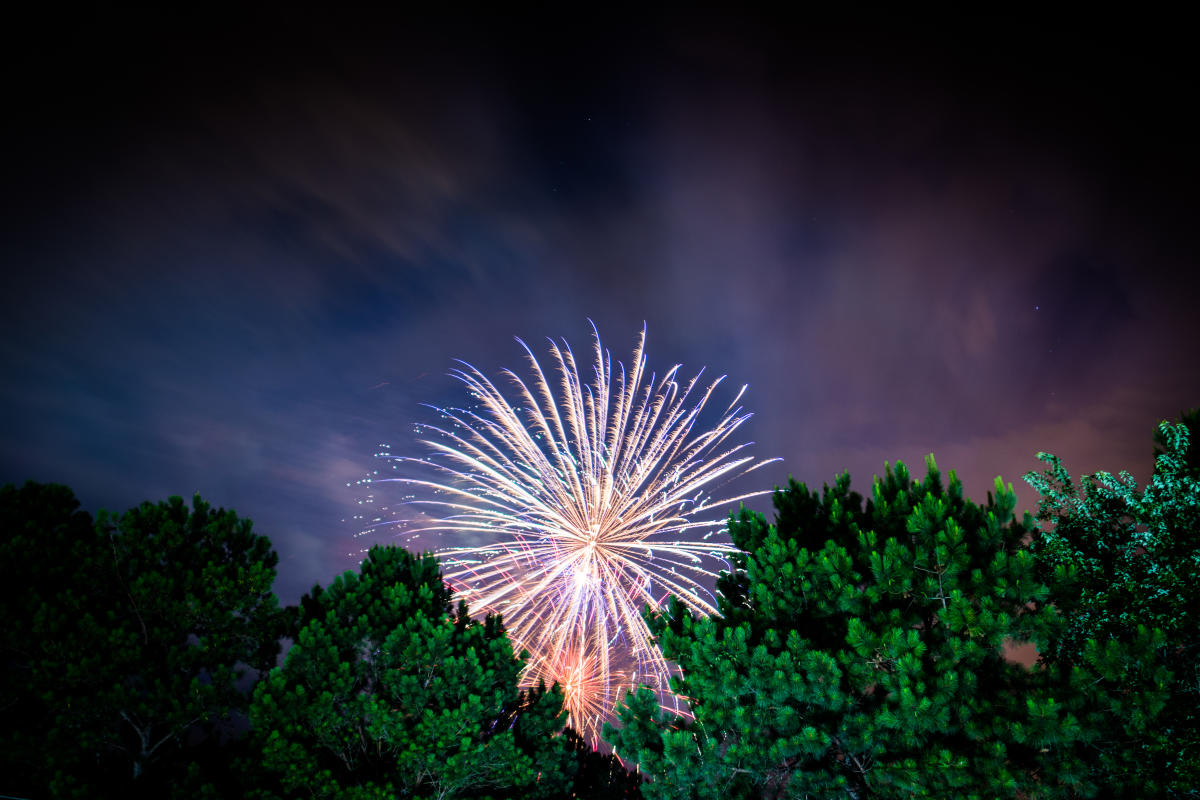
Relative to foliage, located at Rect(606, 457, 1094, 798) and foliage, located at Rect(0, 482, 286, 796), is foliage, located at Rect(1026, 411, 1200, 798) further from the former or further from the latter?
foliage, located at Rect(0, 482, 286, 796)

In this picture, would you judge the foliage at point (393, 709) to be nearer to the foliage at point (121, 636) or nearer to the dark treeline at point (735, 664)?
the dark treeline at point (735, 664)

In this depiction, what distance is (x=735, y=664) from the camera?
38.8 feet

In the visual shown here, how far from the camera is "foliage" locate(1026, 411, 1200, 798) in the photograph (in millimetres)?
9516

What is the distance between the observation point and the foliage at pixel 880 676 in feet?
32.8

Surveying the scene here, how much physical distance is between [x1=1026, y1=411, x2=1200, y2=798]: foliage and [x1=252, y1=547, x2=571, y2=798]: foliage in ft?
45.9

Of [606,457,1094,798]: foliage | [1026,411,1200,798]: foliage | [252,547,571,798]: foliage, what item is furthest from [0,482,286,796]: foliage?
[1026,411,1200,798]: foliage

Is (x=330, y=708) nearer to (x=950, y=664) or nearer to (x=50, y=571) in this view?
(x=50, y=571)

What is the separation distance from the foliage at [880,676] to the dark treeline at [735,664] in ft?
0.20

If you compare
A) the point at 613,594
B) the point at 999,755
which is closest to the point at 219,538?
the point at 613,594

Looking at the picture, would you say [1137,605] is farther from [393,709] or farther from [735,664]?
[393,709]

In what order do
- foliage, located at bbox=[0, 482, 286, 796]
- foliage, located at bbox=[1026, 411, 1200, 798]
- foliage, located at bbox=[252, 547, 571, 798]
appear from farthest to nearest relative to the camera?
1. foliage, located at bbox=[252, 547, 571, 798]
2. foliage, located at bbox=[0, 482, 286, 796]
3. foliage, located at bbox=[1026, 411, 1200, 798]

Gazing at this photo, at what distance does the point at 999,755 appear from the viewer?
9.61 m

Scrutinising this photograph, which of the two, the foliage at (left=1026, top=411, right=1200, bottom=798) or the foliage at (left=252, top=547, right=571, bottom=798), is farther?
the foliage at (left=252, top=547, right=571, bottom=798)

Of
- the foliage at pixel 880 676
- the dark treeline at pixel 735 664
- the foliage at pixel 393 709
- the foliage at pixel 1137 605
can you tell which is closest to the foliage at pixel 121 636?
the dark treeline at pixel 735 664
